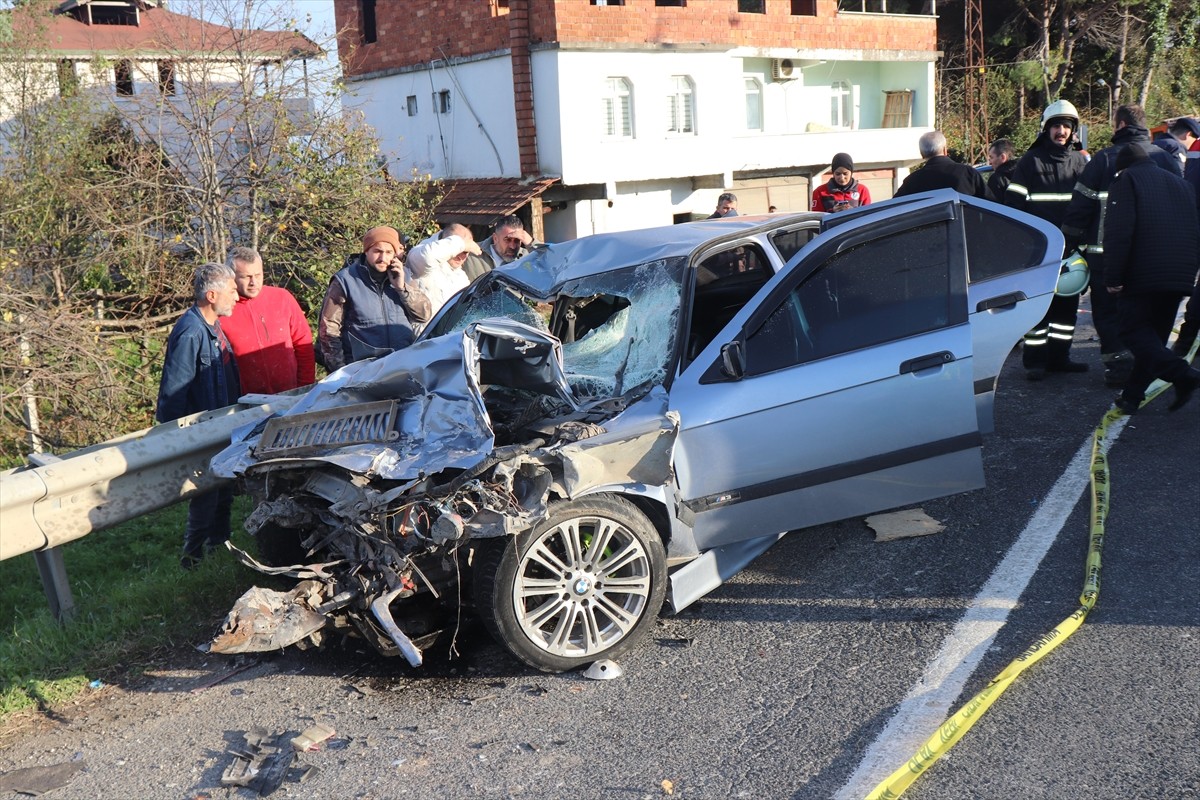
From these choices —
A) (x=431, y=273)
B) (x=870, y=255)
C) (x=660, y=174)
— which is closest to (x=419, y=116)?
(x=660, y=174)

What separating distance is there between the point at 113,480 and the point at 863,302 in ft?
12.0

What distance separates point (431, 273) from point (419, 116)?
2180 cm

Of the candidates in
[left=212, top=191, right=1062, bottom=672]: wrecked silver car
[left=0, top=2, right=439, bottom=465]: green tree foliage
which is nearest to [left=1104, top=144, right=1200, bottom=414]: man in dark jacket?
[left=212, top=191, right=1062, bottom=672]: wrecked silver car

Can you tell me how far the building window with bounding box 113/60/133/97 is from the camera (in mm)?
13163

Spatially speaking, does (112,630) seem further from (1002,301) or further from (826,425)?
(1002,301)

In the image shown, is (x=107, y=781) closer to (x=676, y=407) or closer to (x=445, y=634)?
(x=445, y=634)

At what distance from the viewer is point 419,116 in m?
27.6

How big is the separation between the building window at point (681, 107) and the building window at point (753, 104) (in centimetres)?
348

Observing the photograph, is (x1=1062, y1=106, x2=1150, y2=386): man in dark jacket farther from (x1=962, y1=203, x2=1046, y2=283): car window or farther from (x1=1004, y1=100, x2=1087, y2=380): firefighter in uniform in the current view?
(x1=962, y1=203, x2=1046, y2=283): car window

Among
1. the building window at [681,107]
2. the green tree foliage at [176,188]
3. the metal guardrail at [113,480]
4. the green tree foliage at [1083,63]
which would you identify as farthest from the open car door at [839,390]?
the green tree foliage at [1083,63]

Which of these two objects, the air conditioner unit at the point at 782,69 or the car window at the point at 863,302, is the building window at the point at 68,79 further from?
the air conditioner unit at the point at 782,69

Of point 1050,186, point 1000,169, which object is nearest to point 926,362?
point 1050,186

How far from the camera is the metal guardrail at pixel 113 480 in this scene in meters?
A: 4.49

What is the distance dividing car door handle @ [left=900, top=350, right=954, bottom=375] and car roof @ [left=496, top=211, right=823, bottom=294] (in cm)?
112
